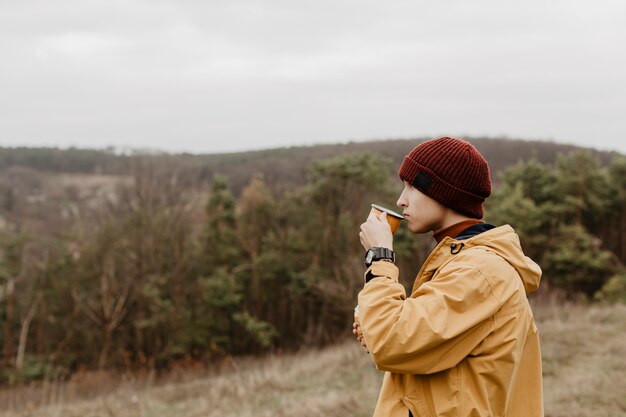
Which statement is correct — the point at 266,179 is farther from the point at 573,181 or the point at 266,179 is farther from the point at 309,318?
the point at 573,181

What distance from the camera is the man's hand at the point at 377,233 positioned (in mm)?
1809

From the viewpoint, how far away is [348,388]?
24.5ft

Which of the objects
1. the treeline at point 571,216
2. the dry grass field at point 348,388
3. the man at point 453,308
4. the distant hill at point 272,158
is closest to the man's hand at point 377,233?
the man at point 453,308

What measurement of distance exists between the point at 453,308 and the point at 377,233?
15.0 inches

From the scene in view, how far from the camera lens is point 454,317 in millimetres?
1561

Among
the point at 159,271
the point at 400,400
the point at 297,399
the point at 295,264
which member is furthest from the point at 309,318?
the point at 400,400

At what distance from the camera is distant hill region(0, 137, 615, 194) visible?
26.4m

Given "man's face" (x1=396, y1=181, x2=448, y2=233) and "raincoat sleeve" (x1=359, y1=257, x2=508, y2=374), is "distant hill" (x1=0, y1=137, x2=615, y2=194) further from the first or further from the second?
"raincoat sleeve" (x1=359, y1=257, x2=508, y2=374)

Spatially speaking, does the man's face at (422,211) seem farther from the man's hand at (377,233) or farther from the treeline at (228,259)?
the treeline at (228,259)

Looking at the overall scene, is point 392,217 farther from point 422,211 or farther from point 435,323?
point 435,323

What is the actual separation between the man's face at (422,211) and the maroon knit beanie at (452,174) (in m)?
0.02

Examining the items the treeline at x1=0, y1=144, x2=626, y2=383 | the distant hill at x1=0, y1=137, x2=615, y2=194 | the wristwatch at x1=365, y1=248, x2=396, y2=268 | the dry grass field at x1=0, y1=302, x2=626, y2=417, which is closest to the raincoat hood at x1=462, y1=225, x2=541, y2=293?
the wristwatch at x1=365, y1=248, x2=396, y2=268

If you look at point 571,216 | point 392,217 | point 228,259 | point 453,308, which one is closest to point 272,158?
point 228,259

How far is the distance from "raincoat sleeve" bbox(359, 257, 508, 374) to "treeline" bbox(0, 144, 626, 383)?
21229 mm
